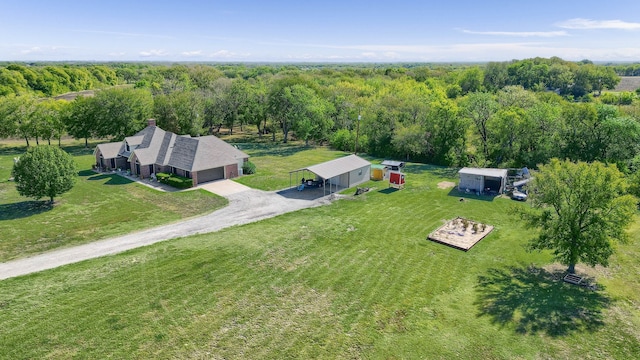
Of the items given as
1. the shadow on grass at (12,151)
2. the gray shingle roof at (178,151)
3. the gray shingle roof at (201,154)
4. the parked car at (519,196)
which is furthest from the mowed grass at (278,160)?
the shadow on grass at (12,151)

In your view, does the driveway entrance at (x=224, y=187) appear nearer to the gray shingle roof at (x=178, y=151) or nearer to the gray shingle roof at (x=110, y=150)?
the gray shingle roof at (x=178, y=151)

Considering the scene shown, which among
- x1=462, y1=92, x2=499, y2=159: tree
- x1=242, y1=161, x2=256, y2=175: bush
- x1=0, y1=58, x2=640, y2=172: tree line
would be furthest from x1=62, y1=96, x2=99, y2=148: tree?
x1=462, y1=92, x2=499, y2=159: tree

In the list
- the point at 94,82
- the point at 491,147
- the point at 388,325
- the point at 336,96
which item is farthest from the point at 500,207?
the point at 94,82

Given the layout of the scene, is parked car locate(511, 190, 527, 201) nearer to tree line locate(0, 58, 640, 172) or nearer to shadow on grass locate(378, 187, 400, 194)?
tree line locate(0, 58, 640, 172)

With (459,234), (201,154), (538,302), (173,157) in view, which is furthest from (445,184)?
(173,157)

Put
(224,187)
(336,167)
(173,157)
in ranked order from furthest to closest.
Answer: (173,157) < (224,187) < (336,167)

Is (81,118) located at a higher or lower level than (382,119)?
higher

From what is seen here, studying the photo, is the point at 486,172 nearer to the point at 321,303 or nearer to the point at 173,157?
the point at 321,303
